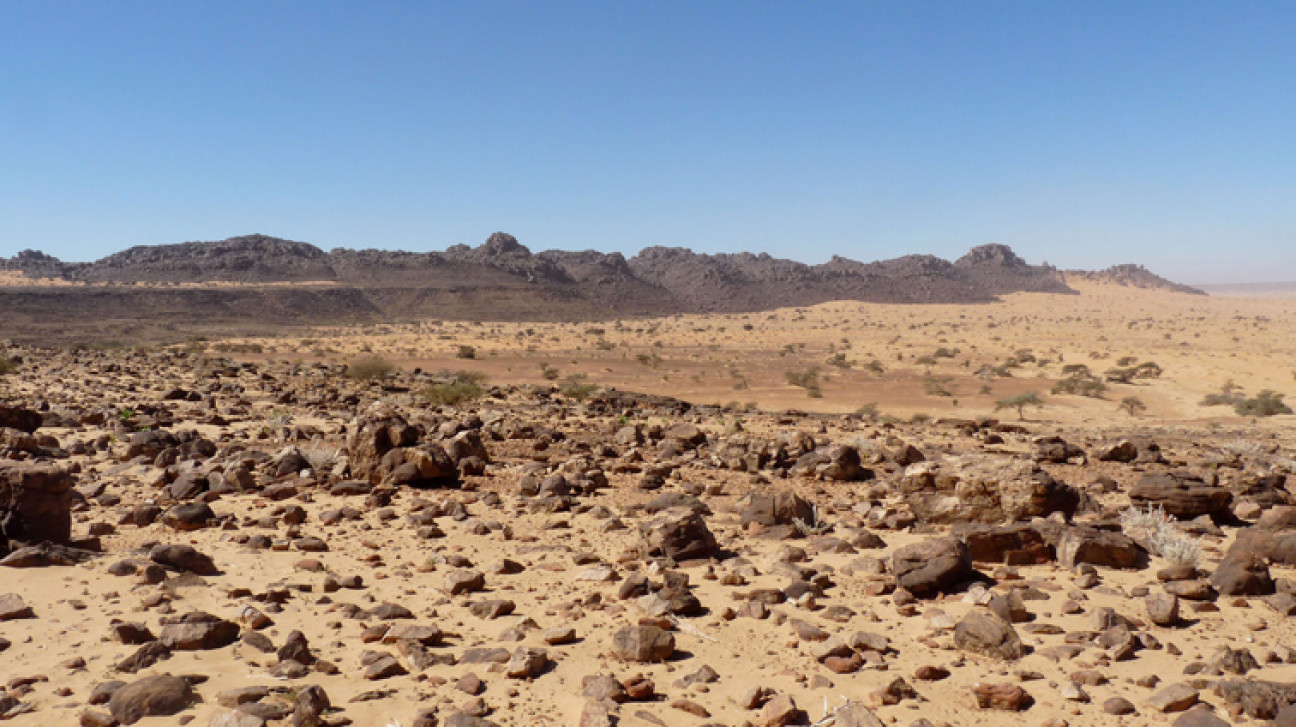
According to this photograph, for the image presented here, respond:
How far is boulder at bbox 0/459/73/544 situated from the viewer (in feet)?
19.6

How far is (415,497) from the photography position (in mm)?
8578

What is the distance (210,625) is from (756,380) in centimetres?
2852

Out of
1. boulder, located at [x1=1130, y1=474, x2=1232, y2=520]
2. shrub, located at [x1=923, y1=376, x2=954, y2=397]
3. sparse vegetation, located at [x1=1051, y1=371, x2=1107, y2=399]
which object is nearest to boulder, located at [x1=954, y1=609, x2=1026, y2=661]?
boulder, located at [x1=1130, y1=474, x2=1232, y2=520]

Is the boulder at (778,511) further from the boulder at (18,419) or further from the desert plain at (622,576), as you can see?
the boulder at (18,419)

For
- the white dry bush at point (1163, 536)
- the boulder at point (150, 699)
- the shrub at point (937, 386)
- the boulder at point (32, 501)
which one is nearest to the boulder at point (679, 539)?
the boulder at point (150, 699)

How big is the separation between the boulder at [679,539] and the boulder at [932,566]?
152 centimetres

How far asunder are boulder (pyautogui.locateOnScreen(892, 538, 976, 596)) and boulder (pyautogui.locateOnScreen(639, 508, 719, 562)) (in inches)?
59.7

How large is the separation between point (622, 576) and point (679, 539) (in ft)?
2.24

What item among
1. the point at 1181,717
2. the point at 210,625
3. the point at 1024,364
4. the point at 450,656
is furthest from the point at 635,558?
the point at 1024,364

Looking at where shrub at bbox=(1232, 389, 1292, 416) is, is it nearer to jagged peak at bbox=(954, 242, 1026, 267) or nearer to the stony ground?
the stony ground

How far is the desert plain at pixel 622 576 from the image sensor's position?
13.9 ft

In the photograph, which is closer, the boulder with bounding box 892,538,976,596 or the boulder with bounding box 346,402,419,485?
the boulder with bounding box 892,538,976,596

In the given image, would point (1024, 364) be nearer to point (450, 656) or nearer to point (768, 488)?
point (768, 488)

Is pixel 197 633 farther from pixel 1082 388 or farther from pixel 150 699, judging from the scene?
pixel 1082 388
